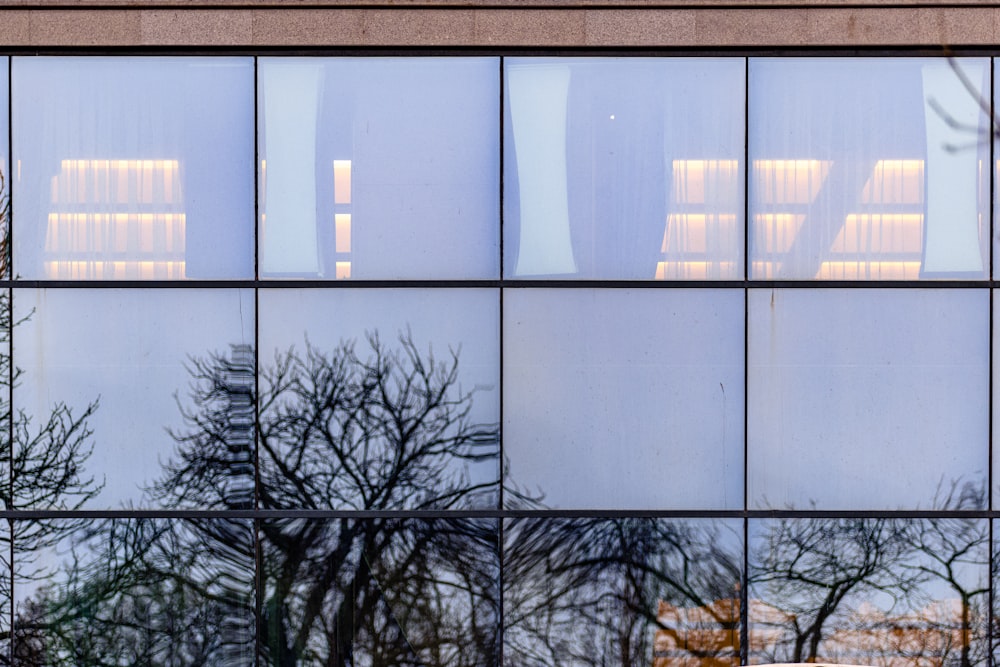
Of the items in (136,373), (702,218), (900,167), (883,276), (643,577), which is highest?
(900,167)

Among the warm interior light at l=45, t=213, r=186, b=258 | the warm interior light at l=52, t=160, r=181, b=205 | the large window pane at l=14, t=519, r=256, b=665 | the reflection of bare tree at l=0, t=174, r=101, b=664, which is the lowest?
the large window pane at l=14, t=519, r=256, b=665

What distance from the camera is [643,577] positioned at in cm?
775

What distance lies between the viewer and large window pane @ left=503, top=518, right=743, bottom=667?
774 centimetres

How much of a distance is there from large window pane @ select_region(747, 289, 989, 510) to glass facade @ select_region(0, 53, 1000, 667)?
0.03 metres

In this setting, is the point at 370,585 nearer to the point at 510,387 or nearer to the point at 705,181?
the point at 510,387

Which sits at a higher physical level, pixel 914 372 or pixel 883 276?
pixel 883 276

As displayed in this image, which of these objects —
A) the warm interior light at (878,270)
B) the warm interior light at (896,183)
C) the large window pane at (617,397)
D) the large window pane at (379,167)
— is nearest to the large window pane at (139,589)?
the large window pane at (379,167)

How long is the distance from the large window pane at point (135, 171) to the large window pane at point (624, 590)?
411 centimetres

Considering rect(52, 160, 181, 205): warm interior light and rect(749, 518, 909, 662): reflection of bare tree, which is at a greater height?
rect(52, 160, 181, 205): warm interior light

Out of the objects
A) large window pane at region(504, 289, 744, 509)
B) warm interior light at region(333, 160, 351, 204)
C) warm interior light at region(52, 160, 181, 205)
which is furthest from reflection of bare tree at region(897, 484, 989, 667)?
warm interior light at region(52, 160, 181, 205)

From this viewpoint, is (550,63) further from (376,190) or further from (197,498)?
(197,498)

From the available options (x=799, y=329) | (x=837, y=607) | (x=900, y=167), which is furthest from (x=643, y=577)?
(x=900, y=167)

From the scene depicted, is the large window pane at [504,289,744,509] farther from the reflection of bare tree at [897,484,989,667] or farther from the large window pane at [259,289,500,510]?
the reflection of bare tree at [897,484,989,667]

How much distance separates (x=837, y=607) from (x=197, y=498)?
21.1 feet
